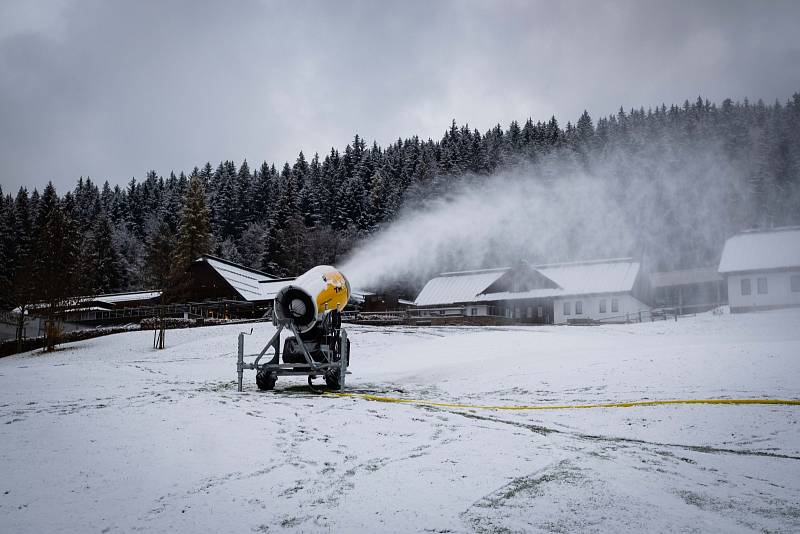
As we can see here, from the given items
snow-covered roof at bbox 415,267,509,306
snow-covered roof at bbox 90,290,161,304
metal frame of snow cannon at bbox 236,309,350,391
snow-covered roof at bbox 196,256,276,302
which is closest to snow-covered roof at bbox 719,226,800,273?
snow-covered roof at bbox 415,267,509,306

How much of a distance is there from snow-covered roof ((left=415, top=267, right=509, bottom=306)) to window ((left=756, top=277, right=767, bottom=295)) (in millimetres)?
24479

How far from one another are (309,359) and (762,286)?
150 feet

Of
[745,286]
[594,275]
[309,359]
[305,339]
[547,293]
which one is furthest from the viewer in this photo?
[594,275]

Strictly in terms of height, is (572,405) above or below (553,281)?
below

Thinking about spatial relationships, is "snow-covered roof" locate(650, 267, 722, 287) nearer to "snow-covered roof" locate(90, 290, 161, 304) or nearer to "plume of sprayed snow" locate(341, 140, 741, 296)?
"plume of sprayed snow" locate(341, 140, 741, 296)

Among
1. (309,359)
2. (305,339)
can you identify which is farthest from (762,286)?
(309,359)

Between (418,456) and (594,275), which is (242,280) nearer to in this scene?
(594,275)

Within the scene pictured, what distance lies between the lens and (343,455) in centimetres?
818

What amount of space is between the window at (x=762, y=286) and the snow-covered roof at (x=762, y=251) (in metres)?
1.06

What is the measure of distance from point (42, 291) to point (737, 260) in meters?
54.5

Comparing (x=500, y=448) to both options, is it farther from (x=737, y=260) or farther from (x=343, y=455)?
(x=737, y=260)

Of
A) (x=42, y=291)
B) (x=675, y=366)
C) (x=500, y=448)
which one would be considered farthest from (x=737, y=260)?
(x=42, y=291)

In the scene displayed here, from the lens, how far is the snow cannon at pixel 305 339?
16156 millimetres

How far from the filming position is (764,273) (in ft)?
159
